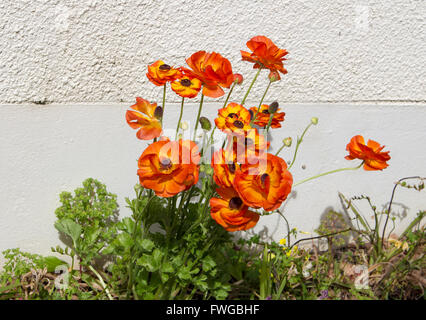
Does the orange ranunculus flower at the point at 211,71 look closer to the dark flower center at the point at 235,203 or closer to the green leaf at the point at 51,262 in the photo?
the dark flower center at the point at 235,203

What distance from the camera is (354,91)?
1878 mm

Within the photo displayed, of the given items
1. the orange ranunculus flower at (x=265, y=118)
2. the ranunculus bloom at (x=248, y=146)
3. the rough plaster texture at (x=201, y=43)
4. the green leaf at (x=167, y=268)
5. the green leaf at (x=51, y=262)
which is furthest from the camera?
the green leaf at (x=51, y=262)

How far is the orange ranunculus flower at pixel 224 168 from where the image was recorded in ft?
3.45

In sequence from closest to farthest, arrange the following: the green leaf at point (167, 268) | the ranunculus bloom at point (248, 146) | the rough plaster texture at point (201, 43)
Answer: the ranunculus bloom at point (248, 146) < the green leaf at point (167, 268) < the rough plaster texture at point (201, 43)

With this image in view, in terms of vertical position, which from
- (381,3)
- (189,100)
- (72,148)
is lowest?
(72,148)

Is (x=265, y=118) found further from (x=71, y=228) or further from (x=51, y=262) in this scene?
(x=51, y=262)

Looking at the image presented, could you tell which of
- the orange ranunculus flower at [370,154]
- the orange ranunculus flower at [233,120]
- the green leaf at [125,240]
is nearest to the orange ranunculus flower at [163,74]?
the orange ranunculus flower at [233,120]

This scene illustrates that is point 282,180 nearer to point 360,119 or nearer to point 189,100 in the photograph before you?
point 189,100

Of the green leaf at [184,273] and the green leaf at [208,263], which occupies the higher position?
the green leaf at [208,263]

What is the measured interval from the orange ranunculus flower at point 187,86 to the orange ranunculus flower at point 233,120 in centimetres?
12

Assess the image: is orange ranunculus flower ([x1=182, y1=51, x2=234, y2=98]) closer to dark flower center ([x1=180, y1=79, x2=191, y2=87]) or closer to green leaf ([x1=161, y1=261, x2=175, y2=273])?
dark flower center ([x1=180, y1=79, x2=191, y2=87])
